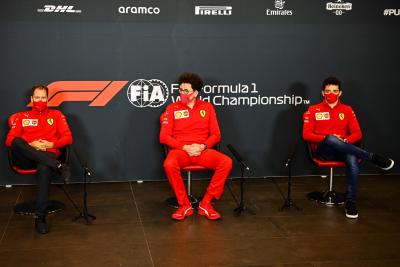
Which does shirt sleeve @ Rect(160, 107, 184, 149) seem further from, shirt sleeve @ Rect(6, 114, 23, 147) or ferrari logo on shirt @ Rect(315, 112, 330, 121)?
ferrari logo on shirt @ Rect(315, 112, 330, 121)

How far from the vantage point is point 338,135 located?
5832mm

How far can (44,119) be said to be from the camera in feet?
18.4

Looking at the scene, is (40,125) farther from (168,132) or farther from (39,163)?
(168,132)

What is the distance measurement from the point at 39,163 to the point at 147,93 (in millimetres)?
1668

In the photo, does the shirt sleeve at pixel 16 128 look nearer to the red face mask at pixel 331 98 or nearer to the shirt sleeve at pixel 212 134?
the shirt sleeve at pixel 212 134

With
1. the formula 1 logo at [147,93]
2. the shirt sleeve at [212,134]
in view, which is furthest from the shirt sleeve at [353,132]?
the formula 1 logo at [147,93]

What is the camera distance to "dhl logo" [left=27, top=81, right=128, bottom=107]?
20.4 ft

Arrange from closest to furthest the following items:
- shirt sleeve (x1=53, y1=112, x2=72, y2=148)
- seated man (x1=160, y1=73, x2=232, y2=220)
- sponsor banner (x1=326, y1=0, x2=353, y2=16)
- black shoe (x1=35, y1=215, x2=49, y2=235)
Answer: black shoe (x1=35, y1=215, x2=49, y2=235) → seated man (x1=160, y1=73, x2=232, y2=220) → shirt sleeve (x1=53, y1=112, x2=72, y2=148) → sponsor banner (x1=326, y1=0, x2=353, y2=16)

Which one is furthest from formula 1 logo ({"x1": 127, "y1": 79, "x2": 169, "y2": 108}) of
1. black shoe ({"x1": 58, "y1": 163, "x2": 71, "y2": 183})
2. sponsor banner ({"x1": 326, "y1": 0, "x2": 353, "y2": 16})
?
sponsor banner ({"x1": 326, "y1": 0, "x2": 353, "y2": 16})

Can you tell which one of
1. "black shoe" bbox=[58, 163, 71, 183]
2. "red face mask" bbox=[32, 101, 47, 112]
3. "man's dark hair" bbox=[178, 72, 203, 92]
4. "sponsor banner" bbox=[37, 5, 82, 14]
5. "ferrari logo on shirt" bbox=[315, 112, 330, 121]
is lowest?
"black shoe" bbox=[58, 163, 71, 183]

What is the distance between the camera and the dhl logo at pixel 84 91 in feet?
→ 20.4

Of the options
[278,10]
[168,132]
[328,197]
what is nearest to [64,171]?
[168,132]

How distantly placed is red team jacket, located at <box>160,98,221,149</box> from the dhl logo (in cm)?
93

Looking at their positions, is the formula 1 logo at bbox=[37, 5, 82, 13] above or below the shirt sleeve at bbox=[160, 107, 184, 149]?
above
